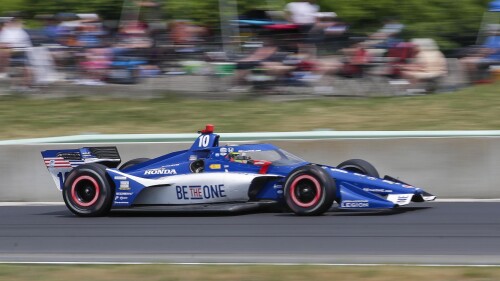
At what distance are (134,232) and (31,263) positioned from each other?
1.86 m

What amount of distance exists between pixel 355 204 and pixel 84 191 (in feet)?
10.4

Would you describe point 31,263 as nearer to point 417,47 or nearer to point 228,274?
point 228,274

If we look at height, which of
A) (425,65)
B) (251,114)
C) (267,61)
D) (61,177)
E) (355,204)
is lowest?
(355,204)

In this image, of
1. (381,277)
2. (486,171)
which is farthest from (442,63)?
(381,277)

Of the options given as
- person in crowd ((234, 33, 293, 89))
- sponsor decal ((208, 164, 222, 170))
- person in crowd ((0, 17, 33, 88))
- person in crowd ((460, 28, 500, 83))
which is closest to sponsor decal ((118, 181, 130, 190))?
sponsor decal ((208, 164, 222, 170))

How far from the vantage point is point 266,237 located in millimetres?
8125

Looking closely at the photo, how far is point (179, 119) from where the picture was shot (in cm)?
1460

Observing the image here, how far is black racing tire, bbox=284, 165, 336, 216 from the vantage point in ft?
30.7

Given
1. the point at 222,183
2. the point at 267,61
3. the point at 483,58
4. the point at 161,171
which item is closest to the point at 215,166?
the point at 222,183

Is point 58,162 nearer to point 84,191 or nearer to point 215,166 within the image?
point 84,191

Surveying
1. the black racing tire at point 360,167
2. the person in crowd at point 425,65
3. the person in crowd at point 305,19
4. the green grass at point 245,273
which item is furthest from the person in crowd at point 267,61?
the green grass at point 245,273

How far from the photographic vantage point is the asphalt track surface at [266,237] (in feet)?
23.1

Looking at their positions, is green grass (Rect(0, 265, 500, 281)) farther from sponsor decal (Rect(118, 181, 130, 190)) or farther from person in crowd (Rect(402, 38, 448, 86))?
person in crowd (Rect(402, 38, 448, 86))

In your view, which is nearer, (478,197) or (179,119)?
(478,197)
